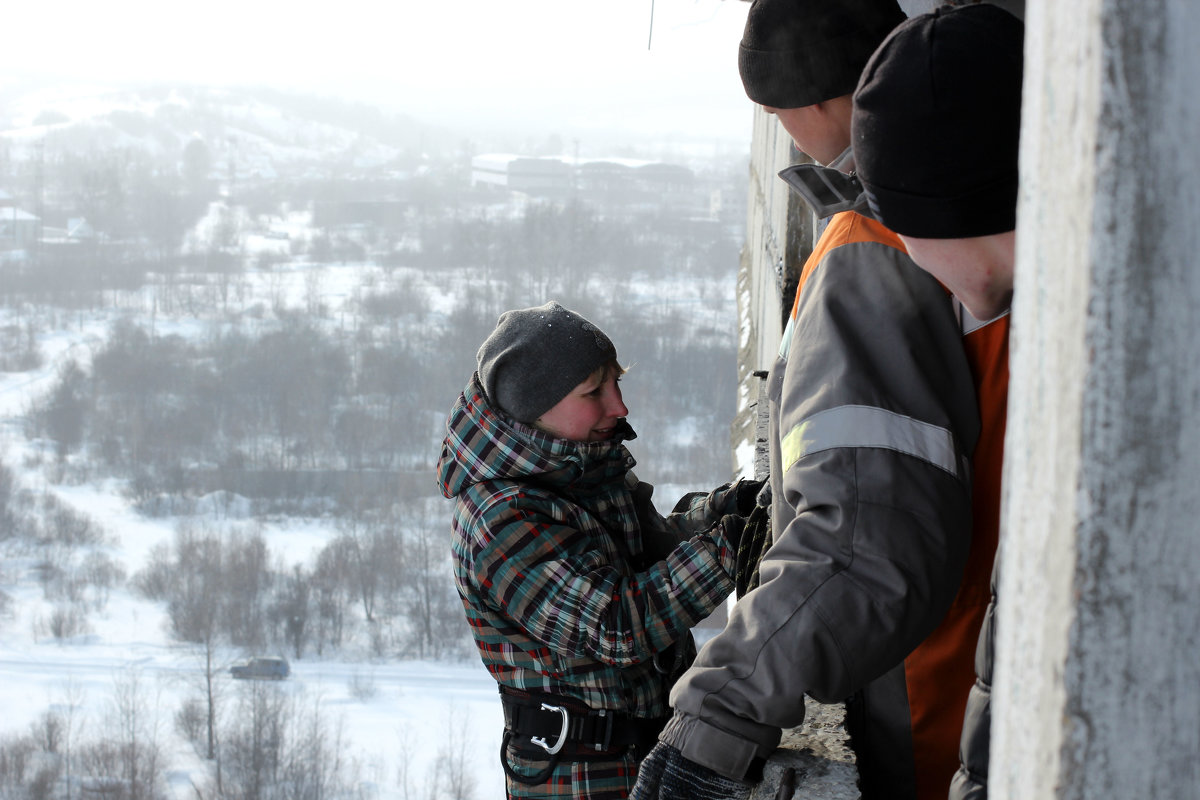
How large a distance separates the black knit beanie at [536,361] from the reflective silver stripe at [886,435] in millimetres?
955

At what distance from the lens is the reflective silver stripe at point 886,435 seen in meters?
1.10

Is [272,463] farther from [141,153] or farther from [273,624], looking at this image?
[141,153]

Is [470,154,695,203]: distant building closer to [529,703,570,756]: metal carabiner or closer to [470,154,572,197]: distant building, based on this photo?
[470,154,572,197]: distant building

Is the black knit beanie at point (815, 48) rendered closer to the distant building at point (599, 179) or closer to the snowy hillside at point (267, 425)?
the snowy hillside at point (267, 425)

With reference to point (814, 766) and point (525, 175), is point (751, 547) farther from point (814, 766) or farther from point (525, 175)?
point (525, 175)

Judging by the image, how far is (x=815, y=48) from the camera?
146cm

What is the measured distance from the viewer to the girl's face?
2.05m

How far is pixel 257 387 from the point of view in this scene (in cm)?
6038

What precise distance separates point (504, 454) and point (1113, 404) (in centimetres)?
149

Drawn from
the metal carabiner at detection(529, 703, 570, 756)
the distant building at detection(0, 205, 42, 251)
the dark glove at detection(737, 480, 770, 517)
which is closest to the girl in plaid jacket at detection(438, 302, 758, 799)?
the metal carabiner at detection(529, 703, 570, 756)

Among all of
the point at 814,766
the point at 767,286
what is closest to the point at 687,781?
the point at 814,766

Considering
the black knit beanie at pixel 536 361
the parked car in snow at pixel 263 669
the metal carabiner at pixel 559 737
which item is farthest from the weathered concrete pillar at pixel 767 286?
the parked car in snow at pixel 263 669

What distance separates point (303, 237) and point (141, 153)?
67.2 ft

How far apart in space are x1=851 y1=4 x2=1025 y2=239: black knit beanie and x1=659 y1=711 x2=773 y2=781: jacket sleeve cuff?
1.81 feet
